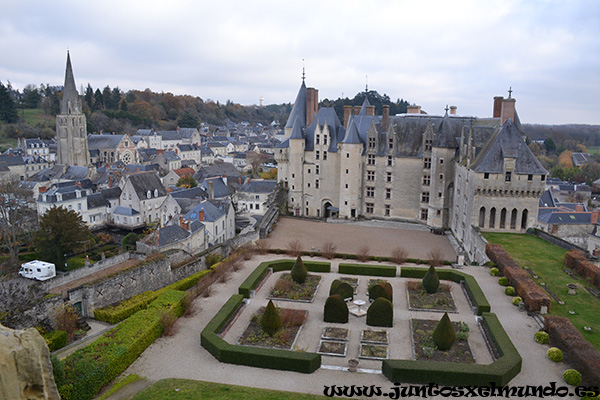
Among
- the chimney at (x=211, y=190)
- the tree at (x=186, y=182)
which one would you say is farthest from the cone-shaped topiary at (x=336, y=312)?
the tree at (x=186, y=182)

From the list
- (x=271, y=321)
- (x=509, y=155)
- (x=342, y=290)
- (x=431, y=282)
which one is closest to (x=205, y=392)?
(x=271, y=321)

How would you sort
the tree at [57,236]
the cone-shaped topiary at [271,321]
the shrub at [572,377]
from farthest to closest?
the tree at [57,236] → the cone-shaped topiary at [271,321] → the shrub at [572,377]

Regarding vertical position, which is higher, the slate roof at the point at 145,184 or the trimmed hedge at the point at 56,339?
the slate roof at the point at 145,184

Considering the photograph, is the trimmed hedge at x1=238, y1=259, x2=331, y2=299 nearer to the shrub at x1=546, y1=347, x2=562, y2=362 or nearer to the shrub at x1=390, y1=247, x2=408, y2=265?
the shrub at x1=390, y1=247, x2=408, y2=265

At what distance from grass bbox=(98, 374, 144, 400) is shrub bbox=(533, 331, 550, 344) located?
1557 cm

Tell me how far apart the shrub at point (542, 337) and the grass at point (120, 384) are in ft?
51.1

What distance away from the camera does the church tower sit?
71125 mm

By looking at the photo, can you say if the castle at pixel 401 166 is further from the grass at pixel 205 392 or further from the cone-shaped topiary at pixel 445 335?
the grass at pixel 205 392

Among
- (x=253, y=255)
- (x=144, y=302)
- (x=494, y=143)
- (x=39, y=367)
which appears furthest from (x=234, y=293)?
(x=494, y=143)

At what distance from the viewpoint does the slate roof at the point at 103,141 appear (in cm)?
8212

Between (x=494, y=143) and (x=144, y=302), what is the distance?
1023 inches

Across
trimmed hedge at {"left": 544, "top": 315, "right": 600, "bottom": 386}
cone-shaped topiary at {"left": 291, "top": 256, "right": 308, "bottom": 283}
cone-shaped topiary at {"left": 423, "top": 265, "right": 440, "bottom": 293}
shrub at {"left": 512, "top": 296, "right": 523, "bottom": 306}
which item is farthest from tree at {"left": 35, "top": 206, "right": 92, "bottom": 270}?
trimmed hedge at {"left": 544, "top": 315, "right": 600, "bottom": 386}

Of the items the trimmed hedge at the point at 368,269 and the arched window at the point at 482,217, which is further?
the arched window at the point at 482,217

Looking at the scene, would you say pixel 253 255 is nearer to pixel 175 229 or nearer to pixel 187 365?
pixel 175 229
